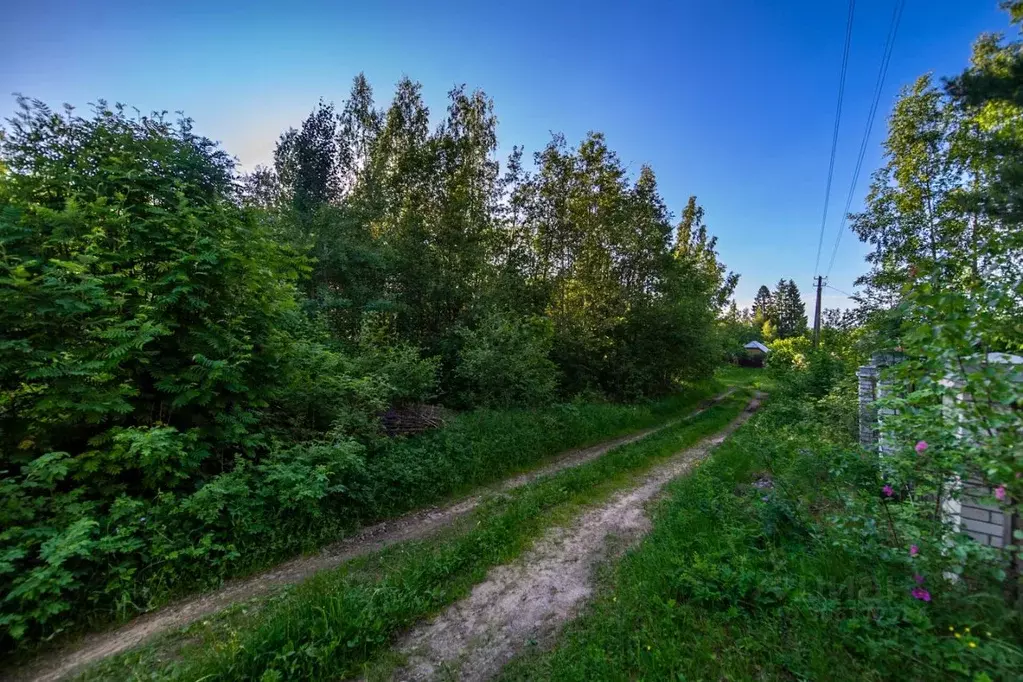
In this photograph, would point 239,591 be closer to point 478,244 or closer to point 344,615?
point 344,615

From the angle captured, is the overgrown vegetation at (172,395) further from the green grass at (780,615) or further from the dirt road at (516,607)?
the green grass at (780,615)

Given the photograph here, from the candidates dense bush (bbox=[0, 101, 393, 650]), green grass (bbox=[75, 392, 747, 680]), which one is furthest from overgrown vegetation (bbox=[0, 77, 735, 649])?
green grass (bbox=[75, 392, 747, 680])

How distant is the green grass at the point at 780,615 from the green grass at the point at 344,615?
1099 mm

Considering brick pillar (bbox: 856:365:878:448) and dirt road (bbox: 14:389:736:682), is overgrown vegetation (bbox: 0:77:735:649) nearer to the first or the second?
dirt road (bbox: 14:389:736:682)

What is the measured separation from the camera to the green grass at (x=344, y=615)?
2.68 m

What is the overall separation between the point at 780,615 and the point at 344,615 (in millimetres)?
3326

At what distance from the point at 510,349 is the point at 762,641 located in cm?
812

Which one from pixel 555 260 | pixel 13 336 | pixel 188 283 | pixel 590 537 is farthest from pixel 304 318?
pixel 555 260

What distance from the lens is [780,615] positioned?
282 centimetres

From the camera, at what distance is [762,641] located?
267 centimetres

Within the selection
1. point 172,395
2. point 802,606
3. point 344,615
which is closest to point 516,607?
point 344,615

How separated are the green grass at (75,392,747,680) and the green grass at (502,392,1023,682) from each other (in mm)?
1099

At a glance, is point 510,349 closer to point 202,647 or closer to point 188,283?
point 188,283

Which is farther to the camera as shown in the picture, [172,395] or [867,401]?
[867,401]
